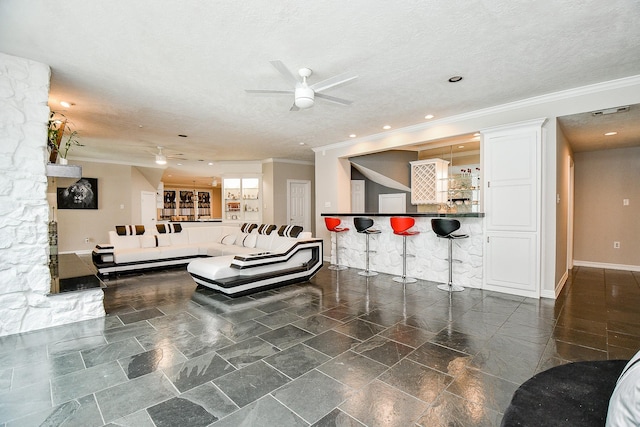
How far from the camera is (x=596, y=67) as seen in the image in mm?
3123

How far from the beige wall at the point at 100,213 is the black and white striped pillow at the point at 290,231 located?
229 inches

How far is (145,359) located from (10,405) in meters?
0.74

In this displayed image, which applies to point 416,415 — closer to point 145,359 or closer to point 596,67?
point 145,359

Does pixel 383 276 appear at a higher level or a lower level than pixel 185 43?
lower

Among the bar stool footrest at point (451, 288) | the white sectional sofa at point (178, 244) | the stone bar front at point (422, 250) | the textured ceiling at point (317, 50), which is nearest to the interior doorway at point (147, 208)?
the white sectional sofa at point (178, 244)

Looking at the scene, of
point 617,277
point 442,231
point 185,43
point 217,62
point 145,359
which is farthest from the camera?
point 617,277

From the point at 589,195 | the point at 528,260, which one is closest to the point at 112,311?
the point at 528,260

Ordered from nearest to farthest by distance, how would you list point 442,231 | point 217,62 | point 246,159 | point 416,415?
1. point 416,415
2. point 217,62
3. point 442,231
4. point 246,159

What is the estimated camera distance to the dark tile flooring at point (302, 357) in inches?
68.9

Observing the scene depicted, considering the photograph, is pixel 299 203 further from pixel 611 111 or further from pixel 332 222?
pixel 611 111

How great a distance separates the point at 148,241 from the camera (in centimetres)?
606

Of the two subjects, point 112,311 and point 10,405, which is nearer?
point 10,405

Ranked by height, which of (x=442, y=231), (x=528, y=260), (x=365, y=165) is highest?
(x=365, y=165)

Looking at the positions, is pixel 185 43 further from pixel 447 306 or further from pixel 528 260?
pixel 528 260
